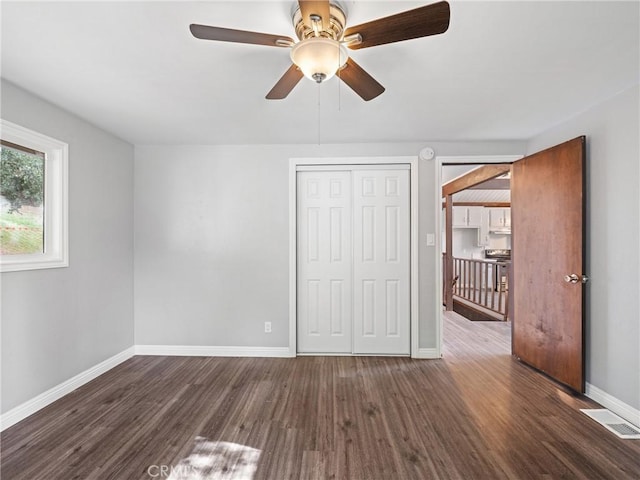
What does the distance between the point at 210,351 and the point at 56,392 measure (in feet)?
4.48

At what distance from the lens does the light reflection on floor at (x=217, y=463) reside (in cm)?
176

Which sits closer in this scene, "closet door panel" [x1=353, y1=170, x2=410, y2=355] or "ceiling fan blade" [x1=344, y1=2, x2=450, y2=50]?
"ceiling fan blade" [x1=344, y1=2, x2=450, y2=50]

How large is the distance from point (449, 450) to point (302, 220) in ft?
8.16

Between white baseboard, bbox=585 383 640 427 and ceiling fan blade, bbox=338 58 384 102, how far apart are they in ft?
9.33

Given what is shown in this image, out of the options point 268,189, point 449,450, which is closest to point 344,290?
point 268,189

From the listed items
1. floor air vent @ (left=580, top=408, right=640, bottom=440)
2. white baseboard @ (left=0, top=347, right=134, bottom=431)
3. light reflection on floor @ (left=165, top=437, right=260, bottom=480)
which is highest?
white baseboard @ (left=0, top=347, right=134, bottom=431)

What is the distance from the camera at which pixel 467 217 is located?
953 centimetres

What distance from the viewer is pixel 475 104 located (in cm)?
256

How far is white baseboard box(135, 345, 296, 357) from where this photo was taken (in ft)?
11.8

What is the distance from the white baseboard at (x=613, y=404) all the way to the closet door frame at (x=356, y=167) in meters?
1.46

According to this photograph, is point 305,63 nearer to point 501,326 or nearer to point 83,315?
point 83,315

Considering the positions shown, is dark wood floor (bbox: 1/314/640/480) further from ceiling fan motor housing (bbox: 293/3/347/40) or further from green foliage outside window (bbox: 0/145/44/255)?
ceiling fan motor housing (bbox: 293/3/347/40)

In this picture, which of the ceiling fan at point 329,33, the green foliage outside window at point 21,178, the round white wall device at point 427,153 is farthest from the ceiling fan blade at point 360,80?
the green foliage outside window at point 21,178

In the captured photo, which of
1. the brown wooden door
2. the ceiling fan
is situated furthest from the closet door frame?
the ceiling fan
